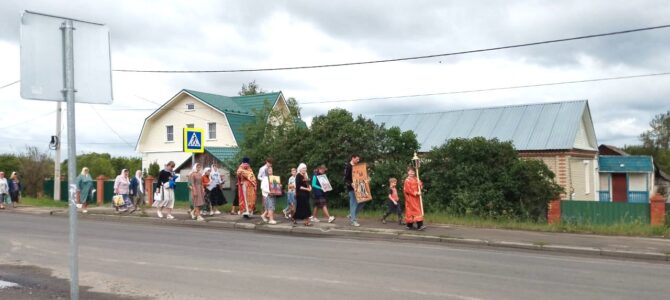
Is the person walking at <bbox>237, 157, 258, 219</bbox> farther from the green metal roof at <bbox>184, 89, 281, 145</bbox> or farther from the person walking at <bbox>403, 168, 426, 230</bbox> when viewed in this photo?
the green metal roof at <bbox>184, 89, 281, 145</bbox>

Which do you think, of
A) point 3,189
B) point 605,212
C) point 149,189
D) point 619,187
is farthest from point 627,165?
point 3,189

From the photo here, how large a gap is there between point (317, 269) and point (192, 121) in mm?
33976

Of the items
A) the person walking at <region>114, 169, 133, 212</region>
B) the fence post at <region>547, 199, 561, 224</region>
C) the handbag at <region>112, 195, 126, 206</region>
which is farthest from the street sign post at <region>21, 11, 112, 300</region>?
the fence post at <region>547, 199, 561, 224</region>

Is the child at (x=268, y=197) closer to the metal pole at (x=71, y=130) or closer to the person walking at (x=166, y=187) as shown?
the person walking at (x=166, y=187)

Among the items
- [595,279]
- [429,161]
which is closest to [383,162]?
[429,161]

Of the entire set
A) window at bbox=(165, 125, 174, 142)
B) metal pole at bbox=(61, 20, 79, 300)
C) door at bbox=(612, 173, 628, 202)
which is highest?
window at bbox=(165, 125, 174, 142)

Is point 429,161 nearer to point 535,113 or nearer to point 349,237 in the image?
point 349,237

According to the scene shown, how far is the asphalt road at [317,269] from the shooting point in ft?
24.1

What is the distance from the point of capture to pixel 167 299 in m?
6.88

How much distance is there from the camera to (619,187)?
36.3 metres

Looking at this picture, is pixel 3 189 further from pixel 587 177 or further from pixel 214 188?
pixel 587 177

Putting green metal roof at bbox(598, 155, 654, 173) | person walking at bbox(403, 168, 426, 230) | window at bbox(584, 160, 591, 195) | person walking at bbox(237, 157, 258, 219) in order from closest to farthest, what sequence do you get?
person walking at bbox(403, 168, 426, 230) → person walking at bbox(237, 157, 258, 219) → window at bbox(584, 160, 591, 195) → green metal roof at bbox(598, 155, 654, 173)

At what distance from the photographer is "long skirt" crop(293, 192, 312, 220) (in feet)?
51.1

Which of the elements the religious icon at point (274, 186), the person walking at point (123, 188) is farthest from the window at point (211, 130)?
the religious icon at point (274, 186)
